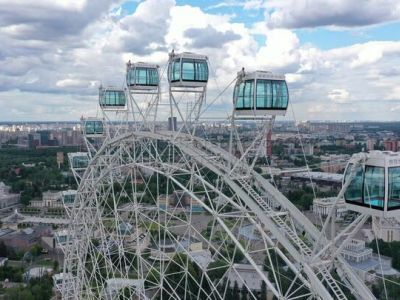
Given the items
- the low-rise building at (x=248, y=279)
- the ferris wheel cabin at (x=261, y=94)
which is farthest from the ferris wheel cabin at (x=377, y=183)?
the low-rise building at (x=248, y=279)

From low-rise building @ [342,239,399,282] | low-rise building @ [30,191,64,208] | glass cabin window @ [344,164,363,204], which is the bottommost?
low-rise building @ [30,191,64,208]

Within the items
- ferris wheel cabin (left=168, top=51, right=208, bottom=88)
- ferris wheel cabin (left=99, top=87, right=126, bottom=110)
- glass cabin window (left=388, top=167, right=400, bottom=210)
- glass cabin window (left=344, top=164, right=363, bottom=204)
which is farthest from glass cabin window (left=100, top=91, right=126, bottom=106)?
glass cabin window (left=388, top=167, right=400, bottom=210)

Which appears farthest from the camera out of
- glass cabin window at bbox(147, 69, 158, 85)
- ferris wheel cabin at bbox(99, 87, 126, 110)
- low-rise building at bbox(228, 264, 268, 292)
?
low-rise building at bbox(228, 264, 268, 292)

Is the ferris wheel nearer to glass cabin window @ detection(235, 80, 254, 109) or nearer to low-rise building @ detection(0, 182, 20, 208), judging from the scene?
glass cabin window @ detection(235, 80, 254, 109)

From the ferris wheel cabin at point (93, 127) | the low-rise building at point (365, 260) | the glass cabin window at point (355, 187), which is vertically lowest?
the low-rise building at point (365, 260)

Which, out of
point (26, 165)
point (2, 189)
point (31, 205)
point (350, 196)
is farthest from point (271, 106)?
point (26, 165)

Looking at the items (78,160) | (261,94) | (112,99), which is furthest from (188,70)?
(78,160)

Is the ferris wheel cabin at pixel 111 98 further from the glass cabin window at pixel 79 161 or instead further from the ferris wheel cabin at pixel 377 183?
the ferris wheel cabin at pixel 377 183
